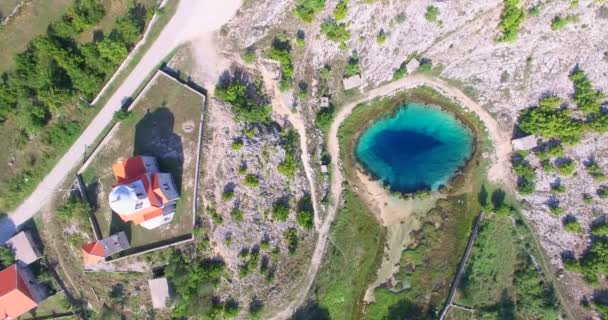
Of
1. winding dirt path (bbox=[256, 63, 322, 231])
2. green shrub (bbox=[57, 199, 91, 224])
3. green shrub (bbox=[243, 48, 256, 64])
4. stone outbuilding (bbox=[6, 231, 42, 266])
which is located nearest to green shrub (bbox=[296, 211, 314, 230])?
winding dirt path (bbox=[256, 63, 322, 231])

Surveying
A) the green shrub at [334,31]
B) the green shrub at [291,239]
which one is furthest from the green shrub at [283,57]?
the green shrub at [291,239]

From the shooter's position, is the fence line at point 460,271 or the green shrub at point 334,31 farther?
the fence line at point 460,271

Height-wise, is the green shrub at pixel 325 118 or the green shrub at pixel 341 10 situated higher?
the green shrub at pixel 341 10

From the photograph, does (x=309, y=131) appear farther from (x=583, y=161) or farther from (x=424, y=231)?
(x=583, y=161)

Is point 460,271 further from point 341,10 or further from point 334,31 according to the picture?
point 341,10

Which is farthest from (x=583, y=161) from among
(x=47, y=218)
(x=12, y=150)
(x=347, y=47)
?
(x=12, y=150)

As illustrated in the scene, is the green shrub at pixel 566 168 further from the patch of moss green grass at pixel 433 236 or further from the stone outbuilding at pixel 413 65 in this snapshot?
the stone outbuilding at pixel 413 65
